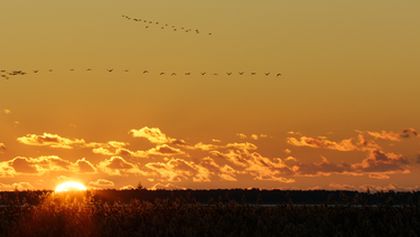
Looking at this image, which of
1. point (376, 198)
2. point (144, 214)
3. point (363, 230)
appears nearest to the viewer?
point (363, 230)

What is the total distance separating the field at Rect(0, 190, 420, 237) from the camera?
92.0ft

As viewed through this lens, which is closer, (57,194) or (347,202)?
(347,202)

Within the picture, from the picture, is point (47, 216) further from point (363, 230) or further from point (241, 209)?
point (363, 230)

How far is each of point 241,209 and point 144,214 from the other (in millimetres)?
2638

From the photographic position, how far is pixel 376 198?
3366 cm

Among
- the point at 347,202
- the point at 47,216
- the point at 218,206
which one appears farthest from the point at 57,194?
the point at 347,202

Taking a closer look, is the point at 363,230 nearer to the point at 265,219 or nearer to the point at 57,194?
the point at 265,219

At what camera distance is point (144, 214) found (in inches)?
1172

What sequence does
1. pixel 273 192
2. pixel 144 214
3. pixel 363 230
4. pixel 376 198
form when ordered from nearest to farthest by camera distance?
pixel 363 230, pixel 144 214, pixel 376 198, pixel 273 192

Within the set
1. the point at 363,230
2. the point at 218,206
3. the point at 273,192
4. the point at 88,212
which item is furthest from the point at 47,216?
the point at 273,192

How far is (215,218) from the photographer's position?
29.2m

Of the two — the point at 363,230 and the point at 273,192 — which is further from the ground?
the point at 273,192

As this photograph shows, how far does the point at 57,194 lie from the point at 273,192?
11.8m

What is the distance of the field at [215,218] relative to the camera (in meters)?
28.0
